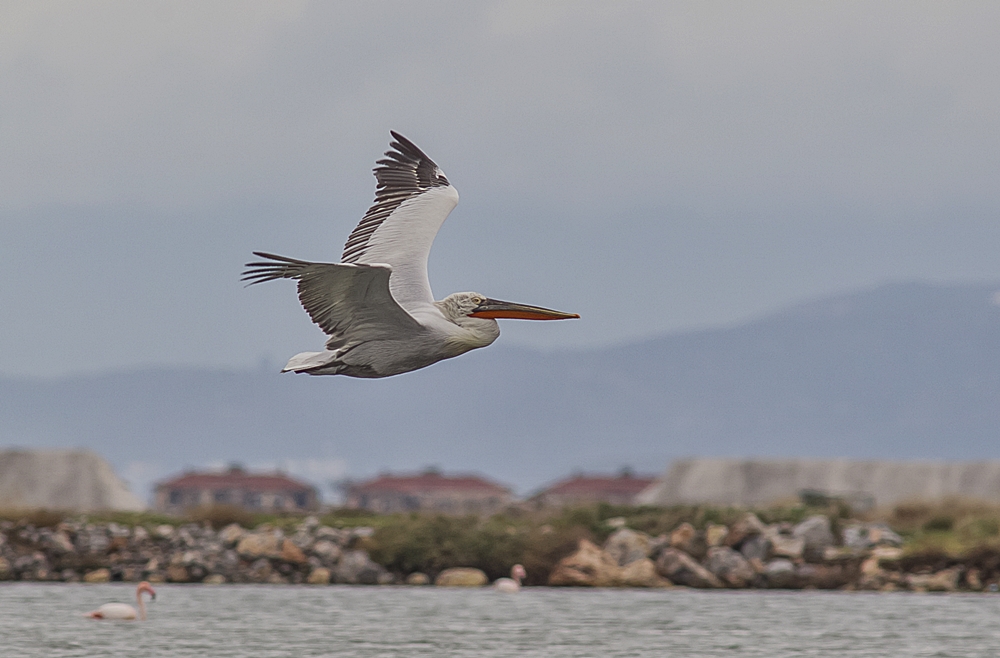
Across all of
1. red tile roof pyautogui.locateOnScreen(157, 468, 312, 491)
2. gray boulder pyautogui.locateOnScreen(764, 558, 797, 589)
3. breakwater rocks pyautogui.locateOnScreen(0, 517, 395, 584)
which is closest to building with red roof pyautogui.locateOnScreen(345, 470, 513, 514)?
red tile roof pyautogui.locateOnScreen(157, 468, 312, 491)

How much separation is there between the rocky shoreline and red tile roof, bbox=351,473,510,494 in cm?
4020

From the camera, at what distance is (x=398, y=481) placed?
79.3 metres

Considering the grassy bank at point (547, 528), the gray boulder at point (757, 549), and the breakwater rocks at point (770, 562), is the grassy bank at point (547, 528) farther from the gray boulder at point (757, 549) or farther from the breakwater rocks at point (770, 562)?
the gray boulder at point (757, 549)

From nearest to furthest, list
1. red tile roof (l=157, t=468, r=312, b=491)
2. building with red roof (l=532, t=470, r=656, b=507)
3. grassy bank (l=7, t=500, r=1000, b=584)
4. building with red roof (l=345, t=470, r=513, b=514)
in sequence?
grassy bank (l=7, t=500, r=1000, b=584) < building with red roof (l=532, t=470, r=656, b=507) < red tile roof (l=157, t=468, r=312, b=491) < building with red roof (l=345, t=470, r=513, b=514)

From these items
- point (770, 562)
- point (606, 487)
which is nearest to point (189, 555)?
point (770, 562)

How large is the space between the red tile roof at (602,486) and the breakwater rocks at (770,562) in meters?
36.7

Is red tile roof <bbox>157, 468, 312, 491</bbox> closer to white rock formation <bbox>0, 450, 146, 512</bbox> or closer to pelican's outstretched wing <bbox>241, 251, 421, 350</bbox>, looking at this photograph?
white rock formation <bbox>0, 450, 146, 512</bbox>

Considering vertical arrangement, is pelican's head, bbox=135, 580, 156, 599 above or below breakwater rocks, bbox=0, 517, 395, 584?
below

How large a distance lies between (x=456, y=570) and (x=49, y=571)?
729cm

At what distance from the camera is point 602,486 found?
73312 millimetres

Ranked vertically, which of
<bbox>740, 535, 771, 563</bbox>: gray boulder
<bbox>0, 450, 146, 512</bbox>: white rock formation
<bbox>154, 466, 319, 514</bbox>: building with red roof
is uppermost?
<bbox>154, 466, 319, 514</bbox>: building with red roof

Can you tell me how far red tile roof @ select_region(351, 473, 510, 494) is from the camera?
247ft

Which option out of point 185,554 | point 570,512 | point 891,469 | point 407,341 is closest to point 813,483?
Result: point 891,469

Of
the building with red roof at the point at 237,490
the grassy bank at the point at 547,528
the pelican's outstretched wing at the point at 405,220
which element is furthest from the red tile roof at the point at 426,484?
the pelican's outstretched wing at the point at 405,220
